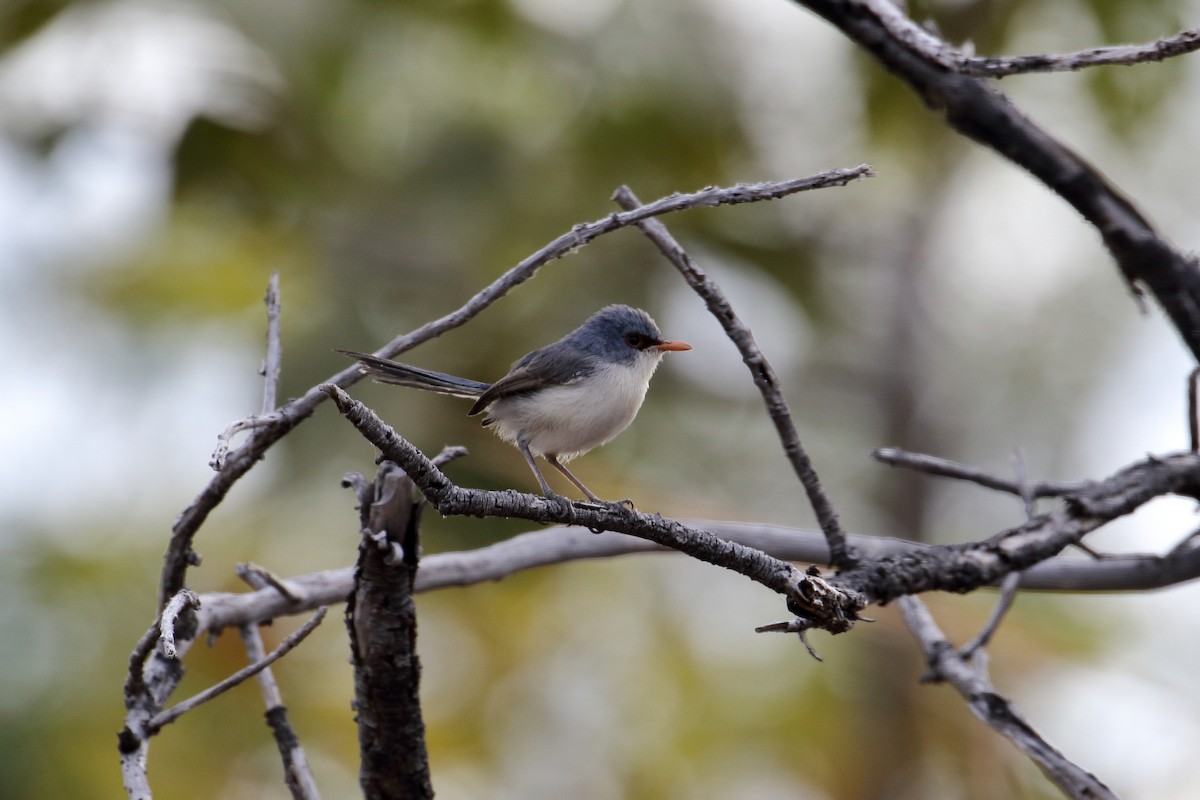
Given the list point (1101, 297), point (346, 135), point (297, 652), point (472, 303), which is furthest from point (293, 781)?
point (1101, 297)

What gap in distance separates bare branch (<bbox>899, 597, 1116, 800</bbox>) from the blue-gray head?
1076mm

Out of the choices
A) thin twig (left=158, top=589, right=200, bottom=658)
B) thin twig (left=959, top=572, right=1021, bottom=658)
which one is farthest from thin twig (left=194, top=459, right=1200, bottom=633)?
thin twig (left=158, top=589, right=200, bottom=658)

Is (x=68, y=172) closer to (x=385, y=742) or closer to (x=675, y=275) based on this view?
(x=675, y=275)

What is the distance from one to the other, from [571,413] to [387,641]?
105 centimetres

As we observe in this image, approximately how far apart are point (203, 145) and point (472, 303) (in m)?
5.02

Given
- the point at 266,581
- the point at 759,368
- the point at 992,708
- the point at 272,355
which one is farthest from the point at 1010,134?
the point at 266,581

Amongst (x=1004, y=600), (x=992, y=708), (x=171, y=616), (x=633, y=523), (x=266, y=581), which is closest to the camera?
(x=171, y=616)

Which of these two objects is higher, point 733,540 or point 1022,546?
point 733,540

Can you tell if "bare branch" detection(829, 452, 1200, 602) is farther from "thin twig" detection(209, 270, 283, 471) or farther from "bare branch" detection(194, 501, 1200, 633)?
"thin twig" detection(209, 270, 283, 471)

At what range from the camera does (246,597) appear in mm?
2430

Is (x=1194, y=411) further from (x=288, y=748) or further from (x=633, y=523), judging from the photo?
(x=288, y=748)

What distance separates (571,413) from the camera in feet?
9.49

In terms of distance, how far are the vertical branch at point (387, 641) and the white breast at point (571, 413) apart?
96cm

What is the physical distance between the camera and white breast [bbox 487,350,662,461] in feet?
9.51
